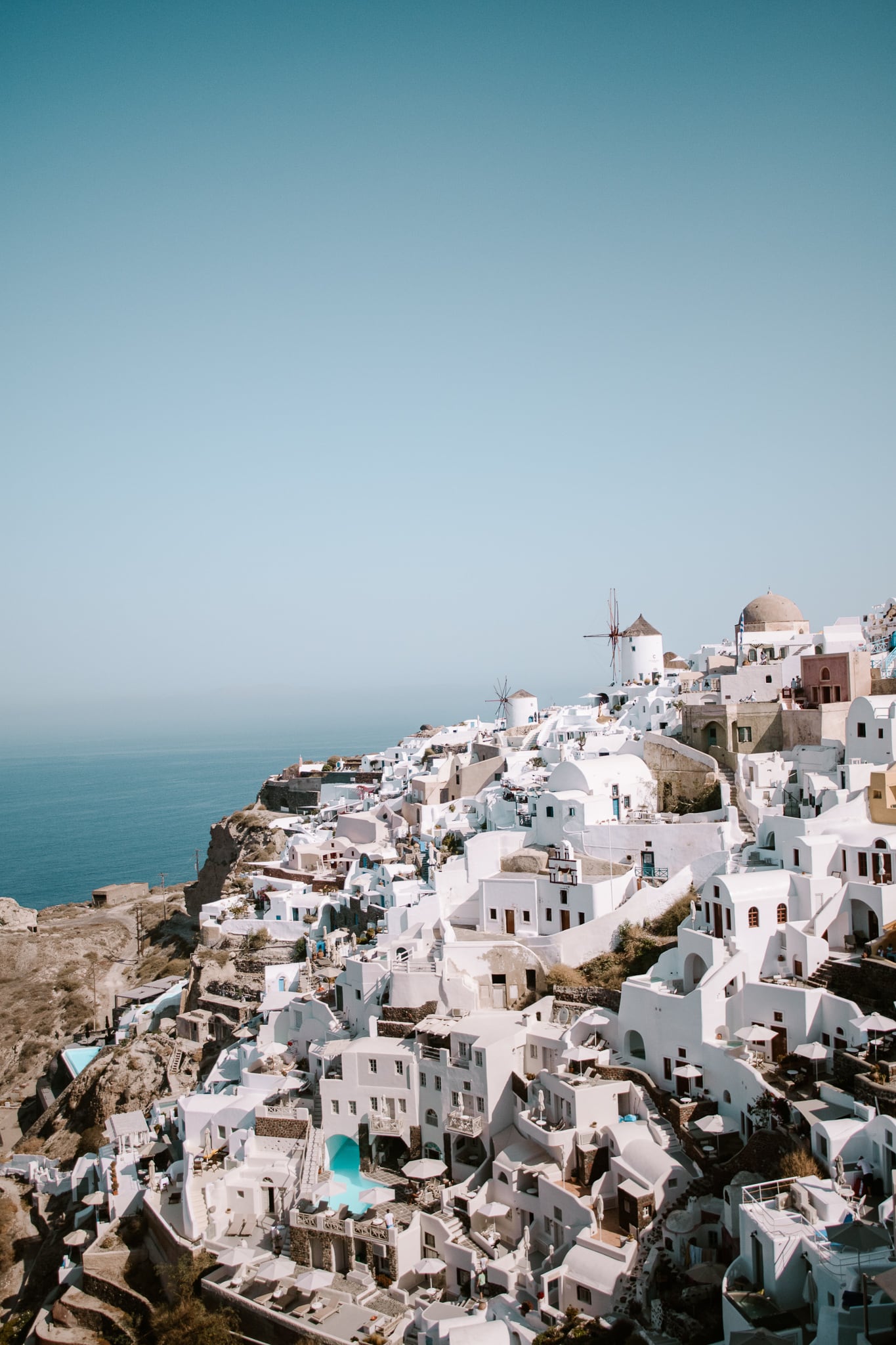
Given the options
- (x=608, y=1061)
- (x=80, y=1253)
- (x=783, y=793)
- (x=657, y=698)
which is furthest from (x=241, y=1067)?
(x=657, y=698)

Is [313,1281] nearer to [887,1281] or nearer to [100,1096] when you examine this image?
[887,1281]

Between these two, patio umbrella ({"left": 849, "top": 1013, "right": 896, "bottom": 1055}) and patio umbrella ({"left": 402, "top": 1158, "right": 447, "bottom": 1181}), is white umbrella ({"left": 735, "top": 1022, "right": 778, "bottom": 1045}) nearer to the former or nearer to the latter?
patio umbrella ({"left": 849, "top": 1013, "right": 896, "bottom": 1055})

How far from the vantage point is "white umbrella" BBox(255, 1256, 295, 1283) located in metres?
18.8

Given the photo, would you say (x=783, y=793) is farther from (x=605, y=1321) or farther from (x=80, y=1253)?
(x=80, y=1253)

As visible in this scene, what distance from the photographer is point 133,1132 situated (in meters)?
25.5

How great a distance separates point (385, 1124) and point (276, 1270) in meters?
3.67

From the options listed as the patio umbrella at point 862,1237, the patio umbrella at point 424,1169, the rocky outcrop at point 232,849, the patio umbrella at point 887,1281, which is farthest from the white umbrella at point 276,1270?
the rocky outcrop at point 232,849

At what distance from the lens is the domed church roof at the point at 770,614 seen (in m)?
37.8

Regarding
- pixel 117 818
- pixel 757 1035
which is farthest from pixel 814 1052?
pixel 117 818

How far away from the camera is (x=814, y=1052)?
17.8 meters

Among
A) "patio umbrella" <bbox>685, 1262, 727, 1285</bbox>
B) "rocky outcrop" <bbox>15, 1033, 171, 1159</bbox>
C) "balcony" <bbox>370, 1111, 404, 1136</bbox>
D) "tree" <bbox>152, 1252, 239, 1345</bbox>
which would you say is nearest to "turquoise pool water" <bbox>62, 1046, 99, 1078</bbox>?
"rocky outcrop" <bbox>15, 1033, 171, 1159</bbox>

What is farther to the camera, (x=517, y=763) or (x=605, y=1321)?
(x=517, y=763)

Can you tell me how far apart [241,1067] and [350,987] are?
364 centimetres

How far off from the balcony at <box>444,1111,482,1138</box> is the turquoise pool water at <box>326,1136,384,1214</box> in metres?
1.88
